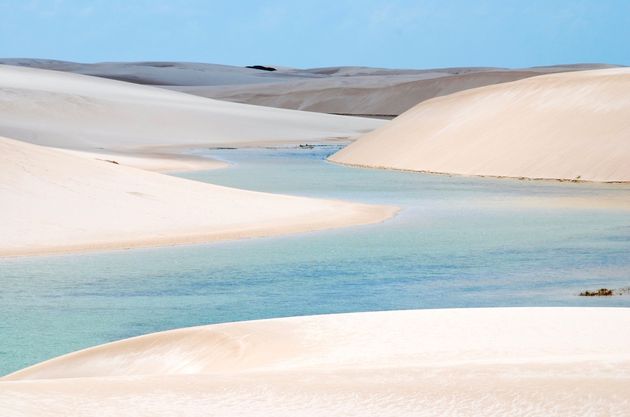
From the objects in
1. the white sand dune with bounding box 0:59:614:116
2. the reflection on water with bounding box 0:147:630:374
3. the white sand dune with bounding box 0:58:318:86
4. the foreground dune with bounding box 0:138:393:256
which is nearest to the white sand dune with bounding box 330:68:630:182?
the reflection on water with bounding box 0:147:630:374

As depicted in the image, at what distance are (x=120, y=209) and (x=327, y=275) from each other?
17.1 ft

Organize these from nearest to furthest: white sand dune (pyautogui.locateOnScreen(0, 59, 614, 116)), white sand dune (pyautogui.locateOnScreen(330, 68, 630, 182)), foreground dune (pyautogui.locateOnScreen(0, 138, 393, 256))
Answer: foreground dune (pyautogui.locateOnScreen(0, 138, 393, 256)), white sand dune (pyautogui.locateOnScreen(330, 68, 630, 182)), white sand dune (pyautogui.locateOnScreen(0, 59, 614, 116))

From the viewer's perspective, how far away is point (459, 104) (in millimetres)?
33125

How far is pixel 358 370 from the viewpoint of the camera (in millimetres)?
5246

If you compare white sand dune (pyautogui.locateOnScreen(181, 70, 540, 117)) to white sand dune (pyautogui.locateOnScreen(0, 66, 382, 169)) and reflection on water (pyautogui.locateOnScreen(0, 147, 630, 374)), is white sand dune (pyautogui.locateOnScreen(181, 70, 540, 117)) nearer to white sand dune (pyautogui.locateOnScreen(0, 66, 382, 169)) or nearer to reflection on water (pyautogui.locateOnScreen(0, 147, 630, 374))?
white sand dune (pyautogui.locateOnScreen(0, 66, 382, 169))

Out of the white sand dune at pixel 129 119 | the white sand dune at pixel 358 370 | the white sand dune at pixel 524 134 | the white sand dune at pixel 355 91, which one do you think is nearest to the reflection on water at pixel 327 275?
the white sand dune at pixel 358 370

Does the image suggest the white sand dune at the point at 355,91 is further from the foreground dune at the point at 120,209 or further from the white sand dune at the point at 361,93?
the foreground dune at the point at 120,209

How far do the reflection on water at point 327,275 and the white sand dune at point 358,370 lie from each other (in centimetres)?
148

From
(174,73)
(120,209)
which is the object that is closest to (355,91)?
(174,73)

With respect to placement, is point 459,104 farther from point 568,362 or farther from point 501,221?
point 568,362

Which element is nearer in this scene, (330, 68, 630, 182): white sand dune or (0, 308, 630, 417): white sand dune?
(0, 308, 630, 417): white sand dune

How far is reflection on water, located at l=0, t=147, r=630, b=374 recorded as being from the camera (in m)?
9.84

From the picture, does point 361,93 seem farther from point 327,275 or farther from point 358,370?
point 358,370

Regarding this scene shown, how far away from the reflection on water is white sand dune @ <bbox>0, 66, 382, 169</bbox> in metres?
25.6
